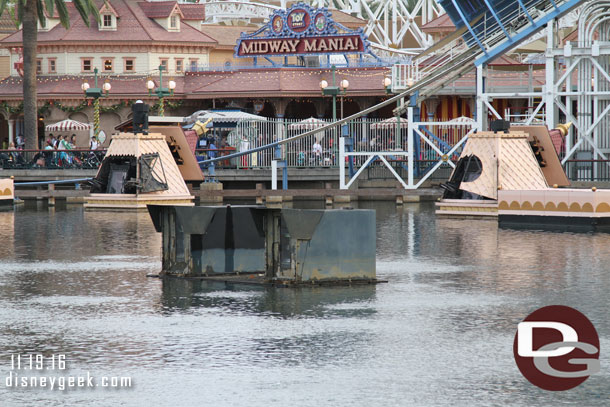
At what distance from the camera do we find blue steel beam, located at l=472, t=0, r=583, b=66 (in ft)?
125

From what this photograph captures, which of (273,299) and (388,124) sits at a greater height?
(388,124)

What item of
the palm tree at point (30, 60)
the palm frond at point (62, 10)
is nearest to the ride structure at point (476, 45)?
the palm tree at point (30, 60)

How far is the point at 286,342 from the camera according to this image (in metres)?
13.4

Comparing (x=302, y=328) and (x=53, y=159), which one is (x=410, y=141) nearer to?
(x=53, y=159)

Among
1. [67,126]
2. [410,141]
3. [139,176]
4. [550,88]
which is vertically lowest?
[139,176]

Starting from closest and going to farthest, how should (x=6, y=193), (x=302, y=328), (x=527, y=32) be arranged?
1. (x=302, y=328)
2. (x=527, y=32)
3. (x=6, y=193)

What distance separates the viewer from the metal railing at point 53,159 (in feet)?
157

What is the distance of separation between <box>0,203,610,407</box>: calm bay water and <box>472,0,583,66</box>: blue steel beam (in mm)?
15460

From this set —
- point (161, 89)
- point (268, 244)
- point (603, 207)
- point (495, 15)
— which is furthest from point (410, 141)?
point (268, 244)

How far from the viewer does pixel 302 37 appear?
6234 cm

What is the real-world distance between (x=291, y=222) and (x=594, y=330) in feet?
16.8

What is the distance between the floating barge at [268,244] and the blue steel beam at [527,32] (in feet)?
70.7

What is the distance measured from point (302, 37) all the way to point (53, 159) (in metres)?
18.3

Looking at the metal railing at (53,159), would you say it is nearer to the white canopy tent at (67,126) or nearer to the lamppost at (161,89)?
the lamppost at (161,89)
